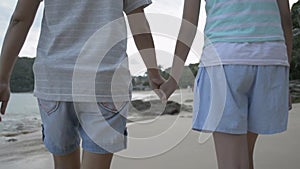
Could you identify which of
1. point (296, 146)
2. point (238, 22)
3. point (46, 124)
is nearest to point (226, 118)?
point (238, 22)

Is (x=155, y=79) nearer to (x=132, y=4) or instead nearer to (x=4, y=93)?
(x=132, y=4)

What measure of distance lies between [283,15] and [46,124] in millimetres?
690

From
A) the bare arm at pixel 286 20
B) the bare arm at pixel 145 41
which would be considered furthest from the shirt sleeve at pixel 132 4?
Answer: the bare arm at pixel 286 20

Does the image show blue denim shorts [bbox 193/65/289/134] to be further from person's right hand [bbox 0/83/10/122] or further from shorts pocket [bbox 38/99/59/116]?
person's right hand [bbox 0/83/10/122]

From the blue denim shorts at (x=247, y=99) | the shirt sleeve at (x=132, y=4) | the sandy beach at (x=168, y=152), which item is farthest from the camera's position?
the sandy beach at (x=168, y=152)

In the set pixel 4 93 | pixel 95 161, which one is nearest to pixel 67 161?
pixel 95 161

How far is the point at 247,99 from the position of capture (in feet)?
3.29

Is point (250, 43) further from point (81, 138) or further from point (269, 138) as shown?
point (269, 138)

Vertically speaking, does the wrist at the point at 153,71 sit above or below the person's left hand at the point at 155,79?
above

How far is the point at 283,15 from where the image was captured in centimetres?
107

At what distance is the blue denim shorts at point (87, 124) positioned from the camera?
1.02m

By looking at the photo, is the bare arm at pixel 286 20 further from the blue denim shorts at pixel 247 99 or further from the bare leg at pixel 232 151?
the bare leg at pixel 232 151

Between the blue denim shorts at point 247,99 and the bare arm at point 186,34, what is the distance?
0.43 ft

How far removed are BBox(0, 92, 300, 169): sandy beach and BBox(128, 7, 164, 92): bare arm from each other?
0.63m
